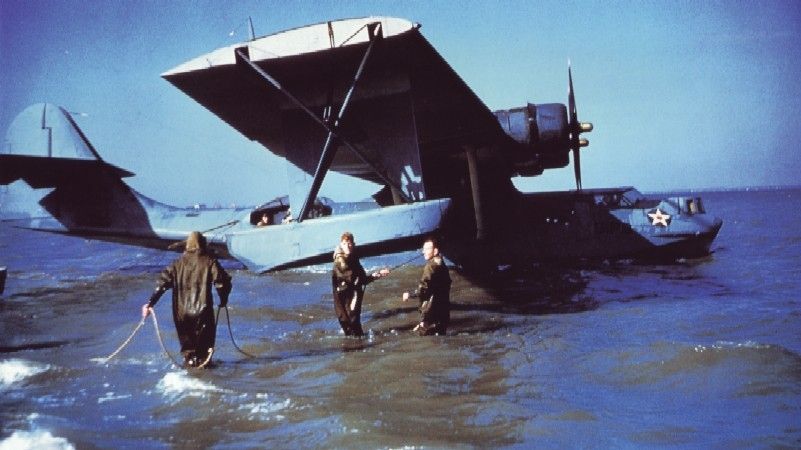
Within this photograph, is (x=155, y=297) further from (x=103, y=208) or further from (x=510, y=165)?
(x=103, y=208)

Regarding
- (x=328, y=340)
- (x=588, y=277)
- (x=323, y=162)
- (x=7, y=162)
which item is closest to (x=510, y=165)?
(x=588, y=277)

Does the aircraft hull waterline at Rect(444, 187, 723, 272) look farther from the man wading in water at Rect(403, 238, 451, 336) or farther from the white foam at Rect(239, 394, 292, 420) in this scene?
the white foam at Rect(239, 394, 292, 420)

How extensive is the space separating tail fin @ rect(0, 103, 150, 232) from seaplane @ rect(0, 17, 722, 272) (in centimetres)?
4

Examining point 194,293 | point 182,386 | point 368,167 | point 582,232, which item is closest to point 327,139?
point 368,167

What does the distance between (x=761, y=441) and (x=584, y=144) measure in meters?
10.7

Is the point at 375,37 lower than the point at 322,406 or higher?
higher

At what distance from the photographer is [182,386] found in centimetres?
516

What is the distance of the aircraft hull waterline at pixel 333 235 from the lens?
844 cm

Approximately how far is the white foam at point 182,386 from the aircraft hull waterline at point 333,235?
354 cm

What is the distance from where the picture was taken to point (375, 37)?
761 cm

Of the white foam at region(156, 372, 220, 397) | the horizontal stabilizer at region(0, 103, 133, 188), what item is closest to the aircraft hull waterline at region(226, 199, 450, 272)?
the white foam at region(156, 372, 220, 397)

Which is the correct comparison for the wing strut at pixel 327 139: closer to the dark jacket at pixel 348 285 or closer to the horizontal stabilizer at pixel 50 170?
the dark jacket at pixel 348 285

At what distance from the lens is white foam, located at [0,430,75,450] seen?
12.2ft

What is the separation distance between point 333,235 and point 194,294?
128 inches
